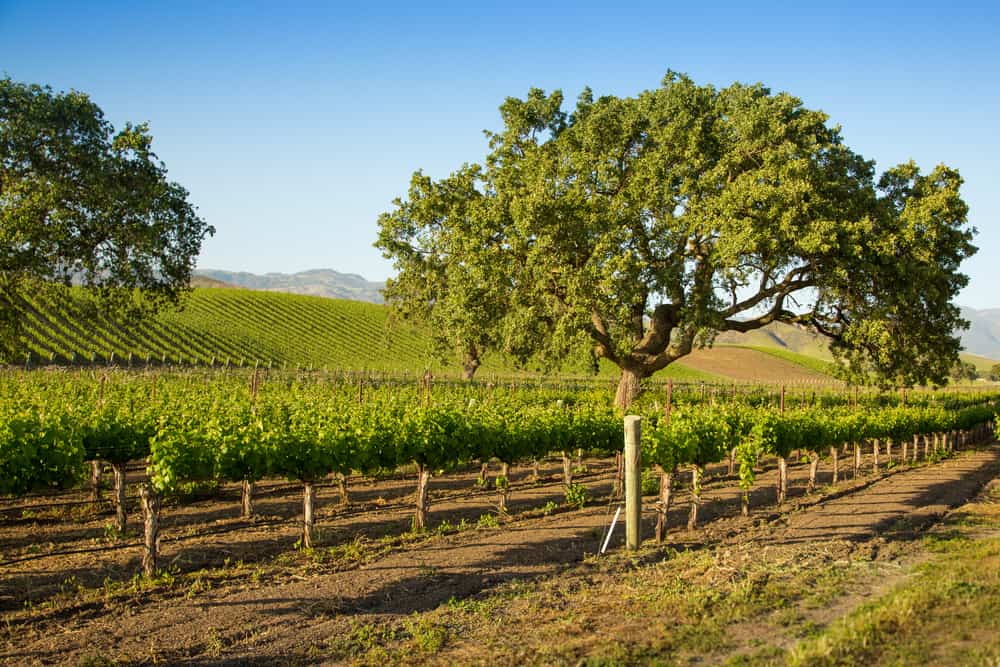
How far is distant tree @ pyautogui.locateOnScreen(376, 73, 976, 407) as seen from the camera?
24.7m

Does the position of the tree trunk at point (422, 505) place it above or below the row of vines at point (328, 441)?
below

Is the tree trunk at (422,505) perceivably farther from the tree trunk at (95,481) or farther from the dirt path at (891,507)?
the tree trunk at (95,481)

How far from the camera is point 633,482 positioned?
432 inches

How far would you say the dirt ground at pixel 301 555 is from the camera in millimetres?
7277

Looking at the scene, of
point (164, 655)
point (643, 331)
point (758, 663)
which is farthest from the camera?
point (643, 331)

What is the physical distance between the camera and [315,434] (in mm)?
11500

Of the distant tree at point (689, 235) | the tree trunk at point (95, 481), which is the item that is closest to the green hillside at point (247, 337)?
the distant tree at point (689, 235)

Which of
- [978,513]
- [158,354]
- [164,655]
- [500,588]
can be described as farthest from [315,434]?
[158,354]

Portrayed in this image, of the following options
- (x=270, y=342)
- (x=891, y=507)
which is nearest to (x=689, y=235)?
(x=891, y=507)

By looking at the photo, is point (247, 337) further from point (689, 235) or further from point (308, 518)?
point (308, 518)

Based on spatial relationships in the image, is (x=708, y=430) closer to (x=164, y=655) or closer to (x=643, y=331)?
(x=164, y=655)

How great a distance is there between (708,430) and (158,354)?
47869mm

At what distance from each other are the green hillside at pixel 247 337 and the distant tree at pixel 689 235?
6.80 m

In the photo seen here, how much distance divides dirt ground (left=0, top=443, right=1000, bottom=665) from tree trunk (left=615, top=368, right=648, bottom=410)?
427 inches
